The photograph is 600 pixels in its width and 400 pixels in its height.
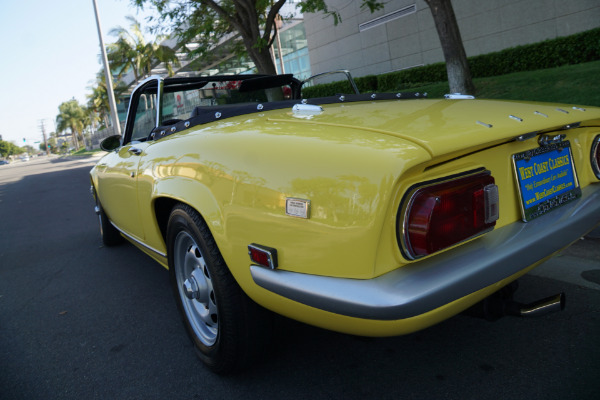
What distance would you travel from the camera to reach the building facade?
12828mm

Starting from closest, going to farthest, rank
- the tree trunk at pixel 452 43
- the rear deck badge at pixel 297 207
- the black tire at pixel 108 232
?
the rear deck badge at pixel 297 207 → the black tire at pixel 108 232 → the tree trunk at pixel 452 43

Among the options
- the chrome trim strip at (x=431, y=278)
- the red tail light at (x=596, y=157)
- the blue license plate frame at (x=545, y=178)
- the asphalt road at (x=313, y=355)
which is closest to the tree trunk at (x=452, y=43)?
the asphalt road at (x=313, y=355)

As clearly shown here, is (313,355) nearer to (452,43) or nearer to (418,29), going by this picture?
(452,43)

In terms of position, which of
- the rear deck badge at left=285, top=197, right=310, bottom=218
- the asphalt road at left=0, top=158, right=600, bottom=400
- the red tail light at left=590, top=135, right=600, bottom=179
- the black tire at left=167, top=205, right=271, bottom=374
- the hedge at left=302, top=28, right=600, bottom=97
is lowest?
the asphalt road at left=0, top=158, right=600, bottom=400

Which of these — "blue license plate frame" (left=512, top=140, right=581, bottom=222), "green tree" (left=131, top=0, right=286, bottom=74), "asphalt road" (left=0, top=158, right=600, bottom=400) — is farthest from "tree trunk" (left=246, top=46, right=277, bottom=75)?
"blue license plate frame" (left=512, top=140, right=581, bottom=222)

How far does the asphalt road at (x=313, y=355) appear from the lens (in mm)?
2023

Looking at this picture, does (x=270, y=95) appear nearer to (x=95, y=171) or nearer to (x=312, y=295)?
(x=95, y=171)

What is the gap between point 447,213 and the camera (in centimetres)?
159

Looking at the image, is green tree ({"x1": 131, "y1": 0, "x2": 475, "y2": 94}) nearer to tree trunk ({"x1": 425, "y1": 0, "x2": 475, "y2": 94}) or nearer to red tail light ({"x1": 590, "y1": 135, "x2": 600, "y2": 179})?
tree trunk ({"x1": 425, "y1": 0, "x2": 475, "y2": 94})

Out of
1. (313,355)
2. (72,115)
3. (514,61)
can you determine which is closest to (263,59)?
(514,61)

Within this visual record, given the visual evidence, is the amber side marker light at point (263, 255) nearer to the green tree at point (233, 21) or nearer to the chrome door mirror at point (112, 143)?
the chrome door mirror at point (112, 143)

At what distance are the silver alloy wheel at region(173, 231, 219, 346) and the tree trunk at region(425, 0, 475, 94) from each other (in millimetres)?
8535

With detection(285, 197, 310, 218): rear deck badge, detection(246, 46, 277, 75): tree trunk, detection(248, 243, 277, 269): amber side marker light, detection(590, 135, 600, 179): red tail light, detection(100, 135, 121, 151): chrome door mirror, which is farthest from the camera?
detection(246, 46, 277, 75): tree trunk

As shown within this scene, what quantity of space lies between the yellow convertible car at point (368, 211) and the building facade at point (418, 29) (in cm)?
1268
